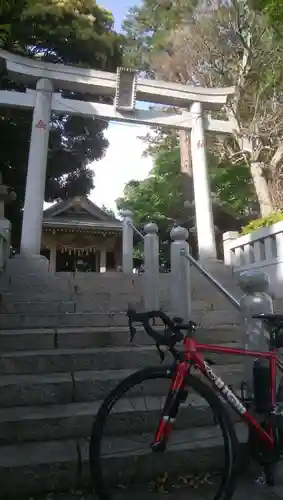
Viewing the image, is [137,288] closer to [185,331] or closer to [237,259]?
[237,259]

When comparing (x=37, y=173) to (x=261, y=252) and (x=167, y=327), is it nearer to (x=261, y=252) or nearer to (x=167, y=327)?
(x=261, y=252)

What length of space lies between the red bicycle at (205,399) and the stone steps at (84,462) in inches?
4.9

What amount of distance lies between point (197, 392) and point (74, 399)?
1.31 metres

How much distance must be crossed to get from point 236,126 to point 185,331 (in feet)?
40.4

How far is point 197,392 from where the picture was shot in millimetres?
2215

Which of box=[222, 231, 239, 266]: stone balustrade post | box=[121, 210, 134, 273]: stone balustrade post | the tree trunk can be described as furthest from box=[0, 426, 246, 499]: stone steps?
the tree trunk

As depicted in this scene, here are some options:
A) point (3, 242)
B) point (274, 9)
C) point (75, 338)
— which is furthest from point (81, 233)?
point (274, 9)

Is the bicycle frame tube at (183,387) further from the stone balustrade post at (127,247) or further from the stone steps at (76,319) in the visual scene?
the stone balustrade post at (127,247)

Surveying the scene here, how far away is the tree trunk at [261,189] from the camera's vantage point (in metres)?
12.7

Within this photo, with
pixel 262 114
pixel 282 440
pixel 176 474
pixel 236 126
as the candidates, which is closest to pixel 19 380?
pixel 176 474

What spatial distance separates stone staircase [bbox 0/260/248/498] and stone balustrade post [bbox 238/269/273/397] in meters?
0.56

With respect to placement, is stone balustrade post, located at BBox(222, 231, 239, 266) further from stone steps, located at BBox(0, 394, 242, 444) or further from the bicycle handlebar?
the bicycle handlebar

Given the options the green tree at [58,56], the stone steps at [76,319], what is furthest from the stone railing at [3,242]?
the green tree at [58,56]

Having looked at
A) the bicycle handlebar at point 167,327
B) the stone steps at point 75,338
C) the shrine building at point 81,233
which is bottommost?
the stone steps at point 75,338
